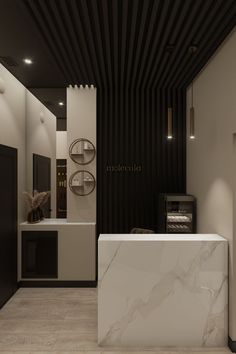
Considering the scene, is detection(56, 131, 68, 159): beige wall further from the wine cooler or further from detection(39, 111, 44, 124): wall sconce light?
the wine cooler

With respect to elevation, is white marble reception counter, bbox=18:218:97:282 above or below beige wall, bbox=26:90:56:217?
below

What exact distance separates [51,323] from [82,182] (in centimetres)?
221

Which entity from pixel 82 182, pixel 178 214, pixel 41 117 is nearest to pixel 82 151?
pixel 82 182

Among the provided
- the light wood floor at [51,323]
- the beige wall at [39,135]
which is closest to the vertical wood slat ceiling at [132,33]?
the beige wall at [39,135]

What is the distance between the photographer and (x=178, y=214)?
4695mm

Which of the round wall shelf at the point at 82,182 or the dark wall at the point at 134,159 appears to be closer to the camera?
the round wall shelf at the point at 82,182

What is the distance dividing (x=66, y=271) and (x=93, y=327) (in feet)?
4.70

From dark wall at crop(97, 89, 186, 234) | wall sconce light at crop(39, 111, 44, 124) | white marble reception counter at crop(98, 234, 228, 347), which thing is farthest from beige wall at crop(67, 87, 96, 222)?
white marble reception counter at crop(98, 234, 228, 347)

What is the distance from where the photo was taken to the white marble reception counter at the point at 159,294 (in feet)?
10.5

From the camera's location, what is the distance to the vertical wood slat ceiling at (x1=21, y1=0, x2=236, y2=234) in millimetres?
2945

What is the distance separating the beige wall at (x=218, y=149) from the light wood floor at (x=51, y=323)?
1.32m

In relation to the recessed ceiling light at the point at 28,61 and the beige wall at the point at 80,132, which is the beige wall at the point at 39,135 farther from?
the recessed ceiling light at the point at 28,61

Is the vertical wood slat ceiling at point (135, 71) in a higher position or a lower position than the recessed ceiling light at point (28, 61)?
lower

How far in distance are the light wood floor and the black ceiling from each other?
3287mm
